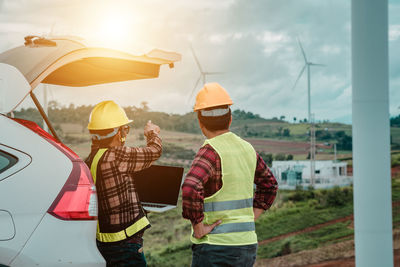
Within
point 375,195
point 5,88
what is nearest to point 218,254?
point 5,88

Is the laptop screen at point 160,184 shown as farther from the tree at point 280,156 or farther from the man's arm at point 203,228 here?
the tree at point 280,156

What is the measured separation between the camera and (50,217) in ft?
7.39

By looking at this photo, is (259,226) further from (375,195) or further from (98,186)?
(98,186)

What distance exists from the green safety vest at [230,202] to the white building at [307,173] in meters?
26.3

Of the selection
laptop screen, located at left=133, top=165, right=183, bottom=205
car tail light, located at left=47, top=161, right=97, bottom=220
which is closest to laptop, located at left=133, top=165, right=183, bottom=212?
laptop screen, located at left=133, top=165, right=183, bottom=205

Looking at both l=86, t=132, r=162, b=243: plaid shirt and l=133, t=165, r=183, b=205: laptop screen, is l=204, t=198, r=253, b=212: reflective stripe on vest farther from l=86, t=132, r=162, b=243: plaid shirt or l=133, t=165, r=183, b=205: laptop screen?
l=133, t=165, r=183, b=205: laptop screen

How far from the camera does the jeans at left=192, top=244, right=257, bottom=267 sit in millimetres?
2562

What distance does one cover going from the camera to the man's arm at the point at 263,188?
286 cm

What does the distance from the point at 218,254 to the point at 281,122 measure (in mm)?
30998

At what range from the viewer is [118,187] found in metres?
2.82

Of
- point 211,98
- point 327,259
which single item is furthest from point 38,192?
point 327,259

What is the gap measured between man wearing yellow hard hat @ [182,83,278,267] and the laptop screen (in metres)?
0.66

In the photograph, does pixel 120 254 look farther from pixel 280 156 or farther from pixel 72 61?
pixel 280 156

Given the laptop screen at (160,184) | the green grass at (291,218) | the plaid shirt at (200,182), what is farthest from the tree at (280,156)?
the plaid shirt at (200,182)
